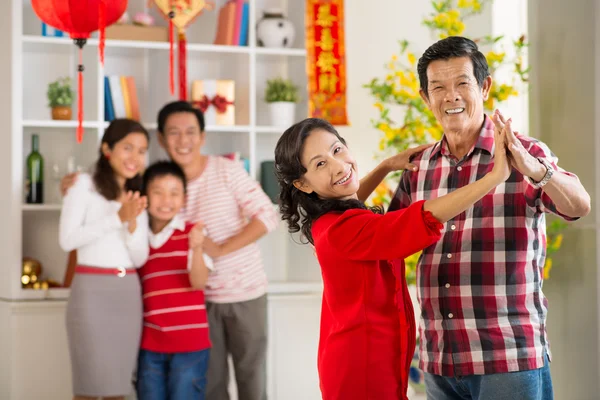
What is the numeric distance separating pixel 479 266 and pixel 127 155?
186 centimetres

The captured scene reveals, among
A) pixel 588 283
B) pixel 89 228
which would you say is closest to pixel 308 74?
pixel 89 228

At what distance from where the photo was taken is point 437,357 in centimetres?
186

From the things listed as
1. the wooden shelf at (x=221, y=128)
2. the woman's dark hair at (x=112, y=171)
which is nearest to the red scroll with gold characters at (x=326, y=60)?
the wooden shelf at (x=221, y=128)

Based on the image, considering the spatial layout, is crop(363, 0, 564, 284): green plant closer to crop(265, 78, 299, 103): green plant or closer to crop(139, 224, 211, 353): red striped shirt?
crop(265, 78, 299, 103): green plant

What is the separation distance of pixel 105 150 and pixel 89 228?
35 cm

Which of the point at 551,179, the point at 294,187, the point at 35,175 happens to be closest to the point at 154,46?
the point at 35,175

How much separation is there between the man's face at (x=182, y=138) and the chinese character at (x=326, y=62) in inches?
33.3

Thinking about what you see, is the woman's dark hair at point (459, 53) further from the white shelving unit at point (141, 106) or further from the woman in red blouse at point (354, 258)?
the white shelving unit at point (141, 106)

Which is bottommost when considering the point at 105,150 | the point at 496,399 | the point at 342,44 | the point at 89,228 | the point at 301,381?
the point at 301,381

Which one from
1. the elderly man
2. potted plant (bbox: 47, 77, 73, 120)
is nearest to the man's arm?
the elderly man

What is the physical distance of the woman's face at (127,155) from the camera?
3246mm

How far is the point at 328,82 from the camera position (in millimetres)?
3920

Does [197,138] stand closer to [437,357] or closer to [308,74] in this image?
[308,74]

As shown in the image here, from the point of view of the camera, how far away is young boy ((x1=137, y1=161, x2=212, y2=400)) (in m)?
3.19
